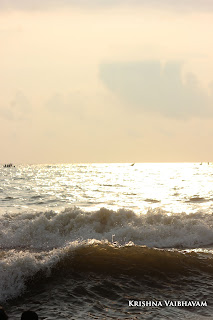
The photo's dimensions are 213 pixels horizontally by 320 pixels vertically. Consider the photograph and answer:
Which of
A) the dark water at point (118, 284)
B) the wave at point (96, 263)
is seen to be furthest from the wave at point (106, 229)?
the dark water at point (118, 284)

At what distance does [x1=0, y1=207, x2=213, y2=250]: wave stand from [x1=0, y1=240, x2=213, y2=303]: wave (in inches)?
182

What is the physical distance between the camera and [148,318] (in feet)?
31.4

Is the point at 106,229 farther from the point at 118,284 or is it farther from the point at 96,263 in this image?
the point at 118,284

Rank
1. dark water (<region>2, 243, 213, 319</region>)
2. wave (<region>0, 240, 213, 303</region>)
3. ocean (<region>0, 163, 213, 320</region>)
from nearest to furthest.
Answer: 1. dark water (<region>2, 243, 213, 319</region>)
2. ocean (<region>0, 163, 213, 320</region>)
3. wave (<region>0, 240, 213, 303</region>)

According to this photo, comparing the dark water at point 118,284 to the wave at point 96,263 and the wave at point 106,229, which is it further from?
the wave at point 106,229

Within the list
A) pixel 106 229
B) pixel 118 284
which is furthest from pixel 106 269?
pixel 106 229

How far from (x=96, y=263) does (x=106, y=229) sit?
29.1 feet

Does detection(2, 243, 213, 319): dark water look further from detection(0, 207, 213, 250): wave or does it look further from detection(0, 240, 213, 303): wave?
detection(0, 207, 213, 250): wave

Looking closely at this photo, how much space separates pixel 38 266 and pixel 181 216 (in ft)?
47.4

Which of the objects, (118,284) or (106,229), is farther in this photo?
(106,229)

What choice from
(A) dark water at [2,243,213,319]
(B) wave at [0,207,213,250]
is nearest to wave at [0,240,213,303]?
(A) dark water at [2,243,213,319]

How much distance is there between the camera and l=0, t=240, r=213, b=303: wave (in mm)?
12359

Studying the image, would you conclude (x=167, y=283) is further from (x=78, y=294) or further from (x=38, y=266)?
(x=38, y=266)

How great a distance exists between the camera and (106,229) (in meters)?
23.2
